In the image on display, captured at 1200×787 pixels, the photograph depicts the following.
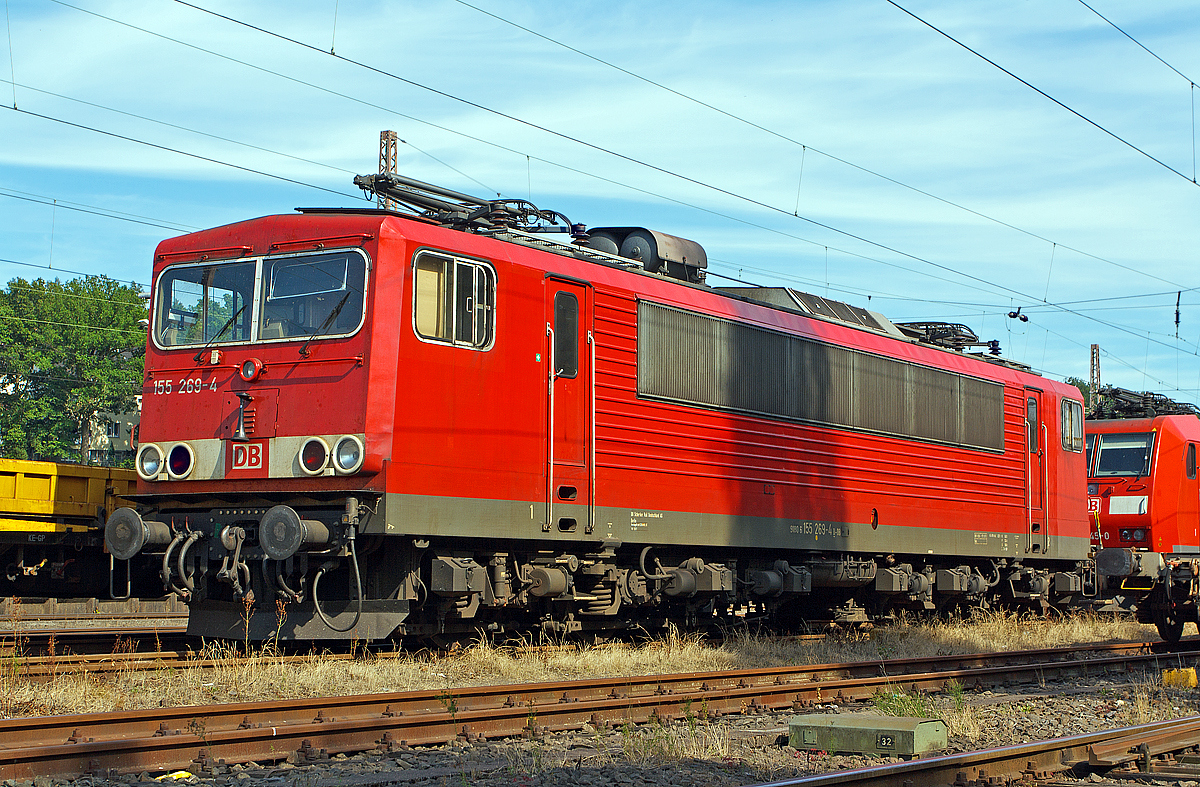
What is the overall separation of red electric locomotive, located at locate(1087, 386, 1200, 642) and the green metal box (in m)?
12.5

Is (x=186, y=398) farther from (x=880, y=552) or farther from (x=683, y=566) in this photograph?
(x=880, y=552)

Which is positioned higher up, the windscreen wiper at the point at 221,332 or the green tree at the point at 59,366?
the green tree at the point at 59,366

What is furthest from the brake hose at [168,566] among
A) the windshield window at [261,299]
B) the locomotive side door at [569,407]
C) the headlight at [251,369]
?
the locomotive side door at [569,407]

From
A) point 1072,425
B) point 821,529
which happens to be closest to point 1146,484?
point 1072,425

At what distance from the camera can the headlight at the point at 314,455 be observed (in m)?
10.8

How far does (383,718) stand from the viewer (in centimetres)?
860

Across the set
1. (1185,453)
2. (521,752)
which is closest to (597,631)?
(521,752)

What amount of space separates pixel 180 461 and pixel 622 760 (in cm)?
563

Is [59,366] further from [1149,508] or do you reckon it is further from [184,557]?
[184,557]

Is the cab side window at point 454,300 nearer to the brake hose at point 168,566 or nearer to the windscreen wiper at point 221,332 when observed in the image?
the windscreen wiper at point 221,332

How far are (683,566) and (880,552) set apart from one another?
388cm

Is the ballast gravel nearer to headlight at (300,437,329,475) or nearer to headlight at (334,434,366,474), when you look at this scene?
→ headlight at (334,434,366,474)

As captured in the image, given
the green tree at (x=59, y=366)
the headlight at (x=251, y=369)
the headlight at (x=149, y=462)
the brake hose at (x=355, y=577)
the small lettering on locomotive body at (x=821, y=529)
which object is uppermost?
the green tree at (x=59, y=366)

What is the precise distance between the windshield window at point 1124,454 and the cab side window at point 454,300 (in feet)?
46.1
